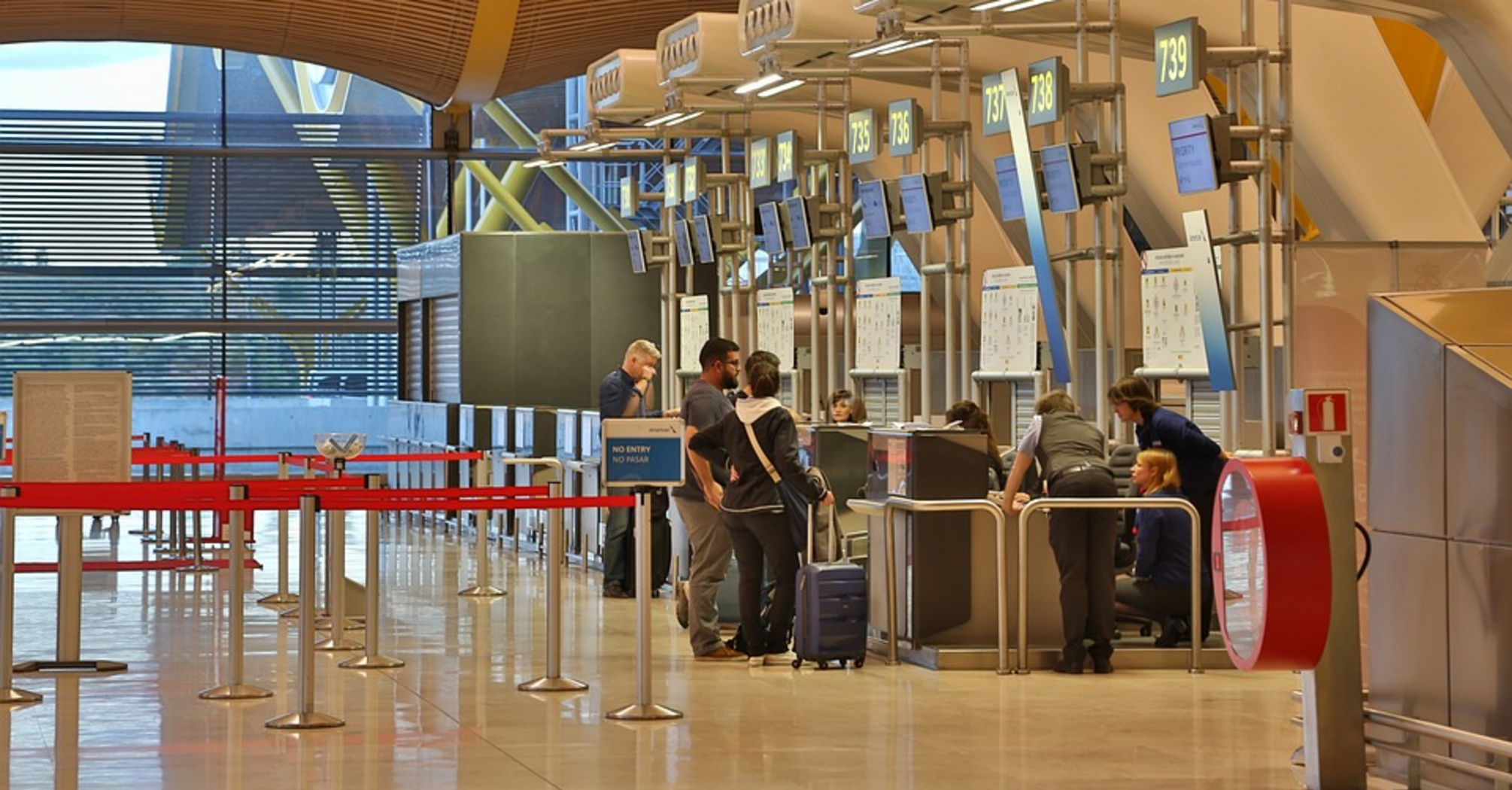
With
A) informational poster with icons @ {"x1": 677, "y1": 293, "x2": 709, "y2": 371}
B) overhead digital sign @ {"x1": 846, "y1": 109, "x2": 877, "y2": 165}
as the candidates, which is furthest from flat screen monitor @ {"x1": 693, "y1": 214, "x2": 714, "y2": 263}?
overhead digital sign @ {"x1": 846, "y1": 109, "x2": 877, "y2": 165}

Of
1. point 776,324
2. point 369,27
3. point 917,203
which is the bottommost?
point 776,324

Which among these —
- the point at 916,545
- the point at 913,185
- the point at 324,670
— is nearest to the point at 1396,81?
the point at 913,185

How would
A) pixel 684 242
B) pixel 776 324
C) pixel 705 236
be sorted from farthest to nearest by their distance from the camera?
pixel 684 242 → pixel 705 236 → pixel 776 324

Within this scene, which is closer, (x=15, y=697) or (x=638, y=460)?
(x=638, y=460)

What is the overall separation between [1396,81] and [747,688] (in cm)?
582

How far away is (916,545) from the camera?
32.3 ft

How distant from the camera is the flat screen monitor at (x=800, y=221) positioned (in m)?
15.0

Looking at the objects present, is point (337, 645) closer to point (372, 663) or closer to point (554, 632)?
point (372, 663)

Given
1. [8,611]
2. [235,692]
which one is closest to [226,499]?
[235,692]

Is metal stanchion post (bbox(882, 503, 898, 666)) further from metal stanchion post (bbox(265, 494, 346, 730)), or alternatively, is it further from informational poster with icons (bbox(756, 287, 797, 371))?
informational poster with icons (bbox(756, 287, 797, 371))

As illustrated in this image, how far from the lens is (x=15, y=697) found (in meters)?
8.55

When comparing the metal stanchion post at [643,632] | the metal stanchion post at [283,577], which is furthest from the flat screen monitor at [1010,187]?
the metal stanchion post at [643,632]

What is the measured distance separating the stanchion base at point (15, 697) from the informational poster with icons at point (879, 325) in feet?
21.0

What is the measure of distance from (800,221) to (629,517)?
291 centimetres
